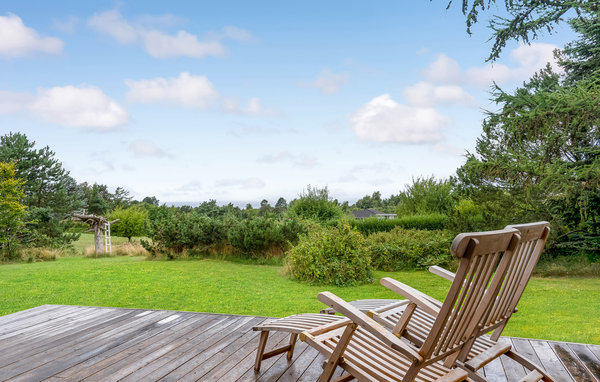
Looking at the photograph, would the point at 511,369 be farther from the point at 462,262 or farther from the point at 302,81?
the point at 302,81

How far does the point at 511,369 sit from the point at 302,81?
12736 mm

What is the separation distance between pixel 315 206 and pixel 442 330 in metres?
13.4

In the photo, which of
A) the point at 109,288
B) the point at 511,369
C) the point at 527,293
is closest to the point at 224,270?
the point at 109,288

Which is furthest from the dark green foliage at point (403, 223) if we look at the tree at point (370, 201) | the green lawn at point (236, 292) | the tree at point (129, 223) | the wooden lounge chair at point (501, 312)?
the tree at point (370, 201)

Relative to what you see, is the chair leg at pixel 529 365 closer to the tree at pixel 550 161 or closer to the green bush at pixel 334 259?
the green bush at pixel 334 259

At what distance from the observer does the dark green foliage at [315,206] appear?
15055 millimetres

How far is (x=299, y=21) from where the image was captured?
45.6ft

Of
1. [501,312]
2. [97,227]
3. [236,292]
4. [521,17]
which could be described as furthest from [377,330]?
[97,227]

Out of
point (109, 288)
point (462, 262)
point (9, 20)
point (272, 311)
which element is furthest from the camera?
point (9, 20)

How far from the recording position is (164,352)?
10.6ft

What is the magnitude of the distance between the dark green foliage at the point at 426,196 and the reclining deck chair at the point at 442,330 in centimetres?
1825

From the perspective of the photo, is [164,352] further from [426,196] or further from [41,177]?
[41,177]

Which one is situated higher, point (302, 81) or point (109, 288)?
point (302, 81)

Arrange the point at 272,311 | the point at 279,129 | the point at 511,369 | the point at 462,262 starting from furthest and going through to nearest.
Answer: the point at 279,129
the point at 272,311
the point at 511,369
the point at 462,262
